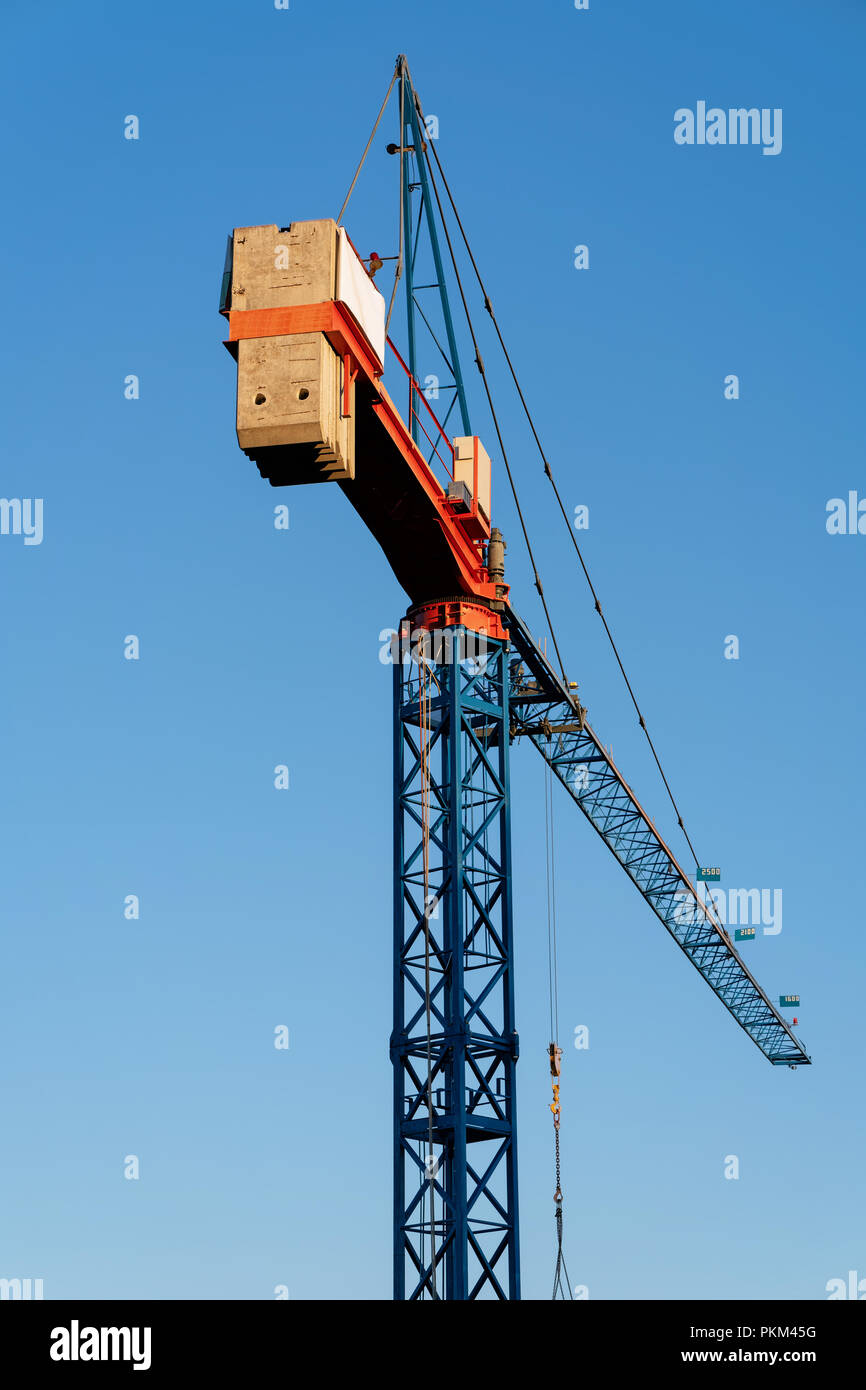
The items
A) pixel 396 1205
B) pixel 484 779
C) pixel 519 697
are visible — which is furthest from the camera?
pixel 519 697

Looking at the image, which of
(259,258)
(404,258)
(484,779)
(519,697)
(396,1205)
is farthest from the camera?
(519,697)

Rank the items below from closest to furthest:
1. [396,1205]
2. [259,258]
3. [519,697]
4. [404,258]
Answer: [259,258] < [396,1205] < [404,258] < [519,697]

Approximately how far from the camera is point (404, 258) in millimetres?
50875

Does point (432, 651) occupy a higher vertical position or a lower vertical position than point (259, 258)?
lower

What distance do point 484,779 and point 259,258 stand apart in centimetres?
1497
